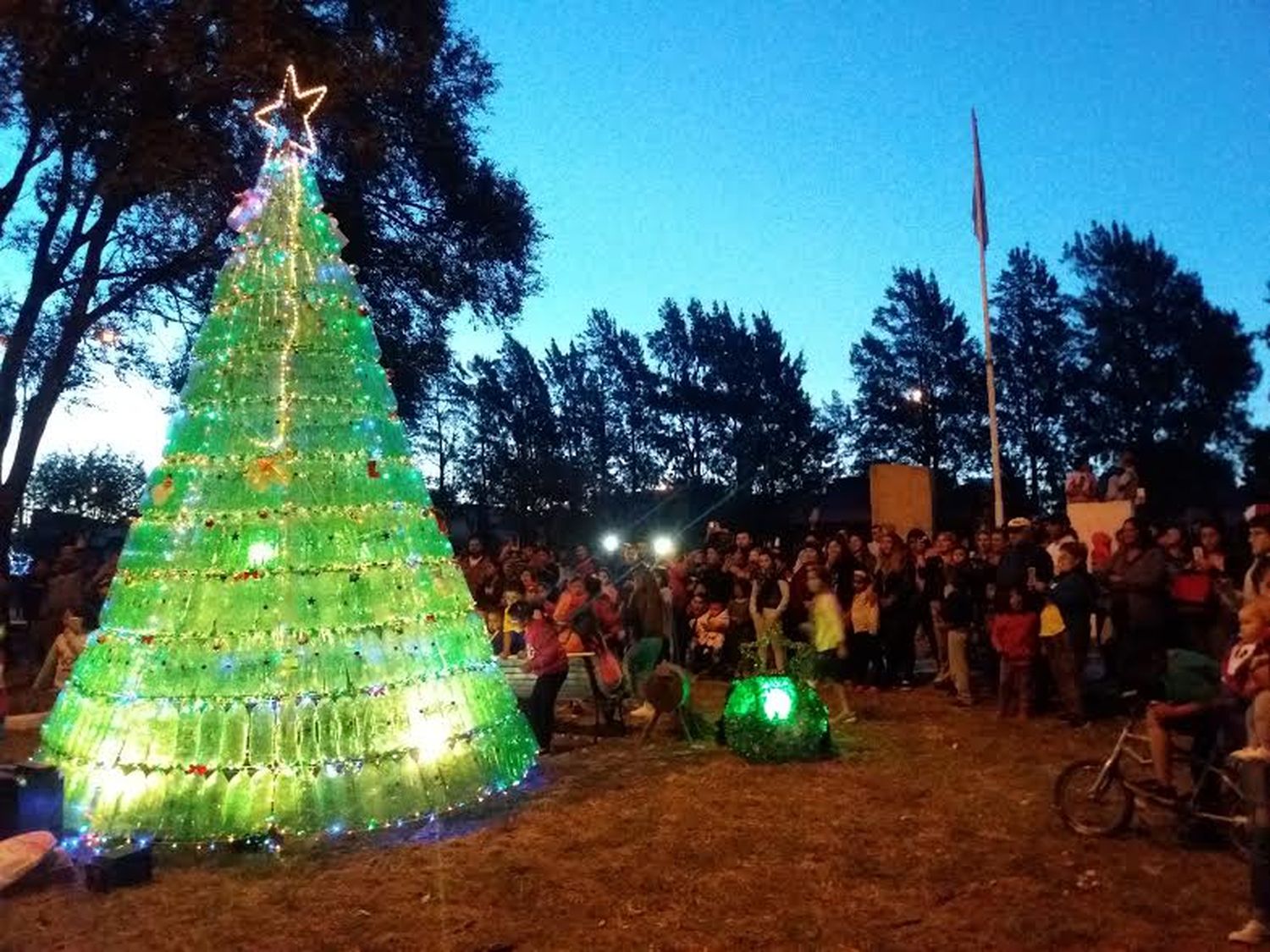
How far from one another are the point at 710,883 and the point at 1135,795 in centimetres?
303

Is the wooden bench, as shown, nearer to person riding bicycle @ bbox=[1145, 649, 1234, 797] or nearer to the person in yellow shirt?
the person in yellow shirt

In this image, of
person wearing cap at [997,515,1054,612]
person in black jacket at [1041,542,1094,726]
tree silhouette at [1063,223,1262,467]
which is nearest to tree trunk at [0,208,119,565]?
person wearing cap at [997,515,1054,612]

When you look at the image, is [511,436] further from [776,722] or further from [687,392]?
[776,722]

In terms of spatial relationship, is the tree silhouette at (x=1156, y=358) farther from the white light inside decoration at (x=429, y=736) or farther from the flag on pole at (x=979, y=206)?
the white light inside decoration at (x=429, y=736)

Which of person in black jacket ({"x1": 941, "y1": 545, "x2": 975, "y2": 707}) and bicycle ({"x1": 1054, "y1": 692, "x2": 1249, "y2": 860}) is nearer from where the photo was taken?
bicycle ({"x1": 1054, "y1": 692, "x2": 1249, "y2": 860})

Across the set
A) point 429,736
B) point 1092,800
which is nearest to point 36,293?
point 429,736

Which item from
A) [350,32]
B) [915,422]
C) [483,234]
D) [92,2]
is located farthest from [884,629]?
[915,422]

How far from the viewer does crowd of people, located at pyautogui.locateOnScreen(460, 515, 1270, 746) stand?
10438 millimetres

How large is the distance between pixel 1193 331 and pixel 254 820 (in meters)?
41.8

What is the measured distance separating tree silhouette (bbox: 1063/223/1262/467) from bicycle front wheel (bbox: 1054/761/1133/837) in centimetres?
3478

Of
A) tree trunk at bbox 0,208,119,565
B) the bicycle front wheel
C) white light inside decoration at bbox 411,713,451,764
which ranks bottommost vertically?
the bicycle front wheel

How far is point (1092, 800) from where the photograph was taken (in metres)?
7.16

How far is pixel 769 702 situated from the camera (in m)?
9.50

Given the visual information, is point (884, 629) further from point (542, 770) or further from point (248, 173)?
point (248, 173)
